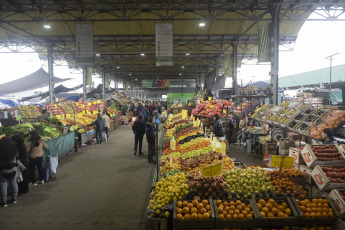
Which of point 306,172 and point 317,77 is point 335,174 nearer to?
point 306,172

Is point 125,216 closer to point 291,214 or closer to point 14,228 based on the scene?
point 14,228

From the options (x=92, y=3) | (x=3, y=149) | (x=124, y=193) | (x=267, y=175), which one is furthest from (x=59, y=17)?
A: (x=267, y=175)

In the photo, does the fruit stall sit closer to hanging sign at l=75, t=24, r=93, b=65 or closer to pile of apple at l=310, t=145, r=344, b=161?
pile of apple at l=310, t=145, r=344, b=161

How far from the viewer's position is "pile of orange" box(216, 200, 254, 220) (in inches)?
125

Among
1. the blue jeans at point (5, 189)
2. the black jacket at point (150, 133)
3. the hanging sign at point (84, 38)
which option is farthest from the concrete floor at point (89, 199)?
the hanging sign at point (84, 38)

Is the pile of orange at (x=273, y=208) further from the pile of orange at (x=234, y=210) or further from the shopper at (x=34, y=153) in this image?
the shopper at (x=34, y=153)

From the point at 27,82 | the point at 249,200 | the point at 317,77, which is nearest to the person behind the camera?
the point at 249,200

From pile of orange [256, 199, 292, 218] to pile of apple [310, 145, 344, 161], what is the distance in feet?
4.55

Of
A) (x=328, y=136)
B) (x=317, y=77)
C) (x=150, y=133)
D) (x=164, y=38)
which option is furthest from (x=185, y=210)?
(x=317, y=77)

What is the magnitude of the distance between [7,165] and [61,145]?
4008 millimetres

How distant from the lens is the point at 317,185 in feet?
12.6

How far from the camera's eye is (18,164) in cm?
539

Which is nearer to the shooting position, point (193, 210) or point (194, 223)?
point (194, 223)

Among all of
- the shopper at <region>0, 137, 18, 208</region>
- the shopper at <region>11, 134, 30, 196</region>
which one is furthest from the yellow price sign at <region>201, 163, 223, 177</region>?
the shopper at <region>11, 134, 30, 196</region>
